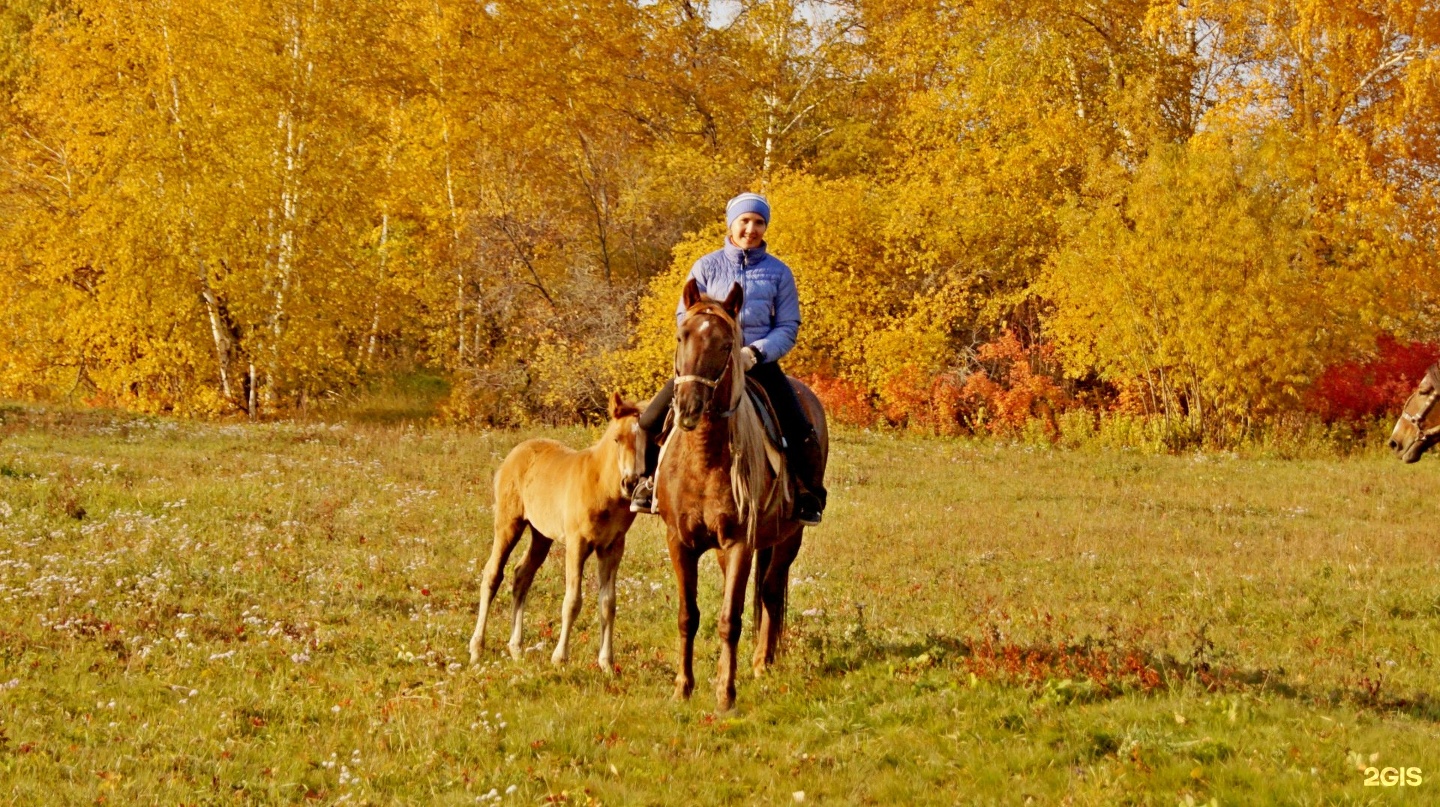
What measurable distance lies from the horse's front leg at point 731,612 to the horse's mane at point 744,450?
130 mm

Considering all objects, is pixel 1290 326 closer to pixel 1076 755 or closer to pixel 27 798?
pixel 1076 755

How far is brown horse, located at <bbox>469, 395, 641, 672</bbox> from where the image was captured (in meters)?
9.95

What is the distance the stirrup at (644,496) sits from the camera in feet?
30.6

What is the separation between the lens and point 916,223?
34.8 m

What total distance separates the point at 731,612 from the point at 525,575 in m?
2.97

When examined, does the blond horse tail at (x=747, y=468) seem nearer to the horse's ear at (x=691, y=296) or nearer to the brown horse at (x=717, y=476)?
the brown horse at (x=717, y=476)

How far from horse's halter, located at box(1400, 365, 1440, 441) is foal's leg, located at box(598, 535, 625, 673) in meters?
10.3

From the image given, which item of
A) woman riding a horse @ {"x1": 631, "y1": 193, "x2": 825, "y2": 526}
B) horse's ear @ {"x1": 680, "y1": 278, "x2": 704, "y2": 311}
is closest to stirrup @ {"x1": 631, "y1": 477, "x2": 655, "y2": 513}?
woman riding a horse @ {"x1": 631, "y1": 193, "x2": 825, "y2": 526}

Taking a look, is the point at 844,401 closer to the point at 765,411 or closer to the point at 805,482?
the point at 805,482

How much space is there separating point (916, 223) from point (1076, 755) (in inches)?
1132

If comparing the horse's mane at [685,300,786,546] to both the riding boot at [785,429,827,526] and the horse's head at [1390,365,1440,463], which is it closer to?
the riding boot at [785,429,827,526]

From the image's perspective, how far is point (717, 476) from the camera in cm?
870

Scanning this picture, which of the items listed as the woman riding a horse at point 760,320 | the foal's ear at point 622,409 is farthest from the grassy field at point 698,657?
the foal's ear at point 622,409

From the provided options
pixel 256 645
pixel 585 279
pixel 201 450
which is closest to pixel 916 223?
pixel 585 279
